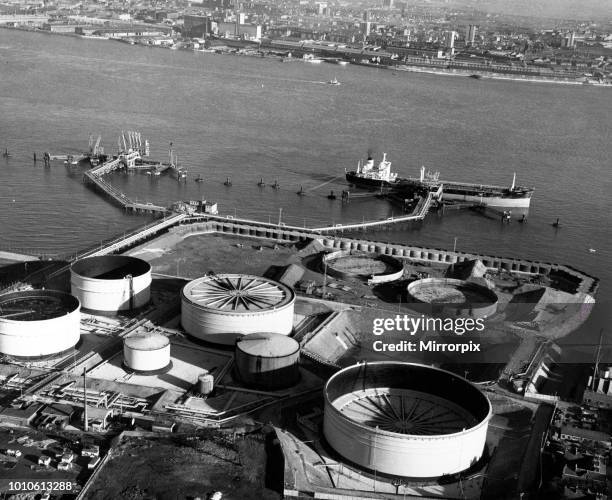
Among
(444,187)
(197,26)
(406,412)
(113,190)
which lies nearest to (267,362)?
→ (406,412)

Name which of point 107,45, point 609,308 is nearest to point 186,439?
point 609,308

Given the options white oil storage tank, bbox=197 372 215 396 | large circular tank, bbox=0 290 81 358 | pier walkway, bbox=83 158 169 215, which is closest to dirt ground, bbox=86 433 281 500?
white oil storage tank, bbox=197 372 215 396

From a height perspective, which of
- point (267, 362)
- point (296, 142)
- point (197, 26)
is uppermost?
point (197, 26)

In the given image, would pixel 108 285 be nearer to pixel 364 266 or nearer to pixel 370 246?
pixel 364 266

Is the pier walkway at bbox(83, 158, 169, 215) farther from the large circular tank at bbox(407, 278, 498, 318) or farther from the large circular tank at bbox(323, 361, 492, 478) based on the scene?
the large circular tank at bbox(323, 361, 492, 478)

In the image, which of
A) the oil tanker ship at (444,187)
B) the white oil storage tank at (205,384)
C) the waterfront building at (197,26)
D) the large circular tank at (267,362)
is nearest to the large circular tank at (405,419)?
the large circular tank at (267,362)

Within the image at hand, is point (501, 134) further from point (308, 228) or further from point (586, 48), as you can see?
point (586, 48)
